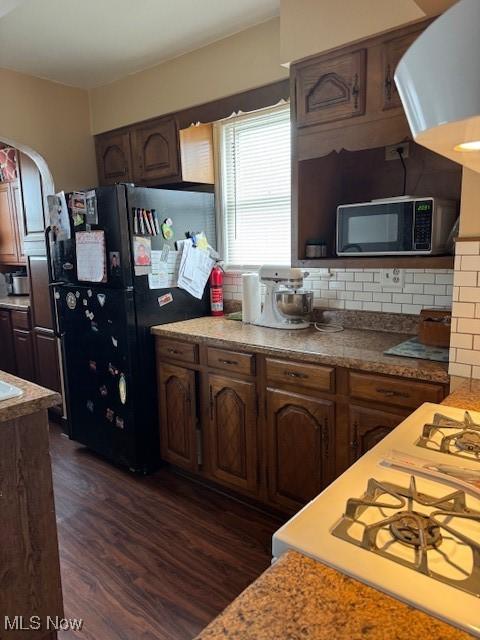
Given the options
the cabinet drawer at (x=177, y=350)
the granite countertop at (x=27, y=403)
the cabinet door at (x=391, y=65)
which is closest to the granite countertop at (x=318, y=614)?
the granite countertop at (x=27, y=403)

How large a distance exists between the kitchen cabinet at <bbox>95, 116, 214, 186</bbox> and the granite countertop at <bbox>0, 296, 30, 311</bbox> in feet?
4.64

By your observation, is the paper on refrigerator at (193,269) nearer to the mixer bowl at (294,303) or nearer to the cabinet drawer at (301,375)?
the mixer bowl at (294,303)

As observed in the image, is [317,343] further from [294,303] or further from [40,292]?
[40,292]

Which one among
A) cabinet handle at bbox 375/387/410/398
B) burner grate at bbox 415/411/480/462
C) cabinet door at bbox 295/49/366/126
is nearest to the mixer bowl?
cabinet handle at bbox 375/387/410/398

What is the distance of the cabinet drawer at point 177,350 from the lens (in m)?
2.58

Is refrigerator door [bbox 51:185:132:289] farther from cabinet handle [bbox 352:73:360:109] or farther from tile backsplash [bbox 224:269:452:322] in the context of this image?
cabinet handle [bbox 352:73:360:109]

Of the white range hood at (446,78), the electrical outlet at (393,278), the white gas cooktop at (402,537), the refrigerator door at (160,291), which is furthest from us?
the refrigerator door at (160,291)

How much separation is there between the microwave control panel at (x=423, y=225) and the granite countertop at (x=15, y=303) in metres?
3.14

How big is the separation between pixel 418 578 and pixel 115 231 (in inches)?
91.4

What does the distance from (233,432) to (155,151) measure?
6.10ft

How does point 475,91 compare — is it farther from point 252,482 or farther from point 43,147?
point 43,147

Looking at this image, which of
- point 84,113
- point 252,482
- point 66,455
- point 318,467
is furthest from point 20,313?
point 318,467

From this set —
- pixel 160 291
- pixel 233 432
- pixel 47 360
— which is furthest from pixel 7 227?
pixel 233 432

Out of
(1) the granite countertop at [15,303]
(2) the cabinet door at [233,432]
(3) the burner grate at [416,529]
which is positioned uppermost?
(1) the granite countertop at [15,303]
